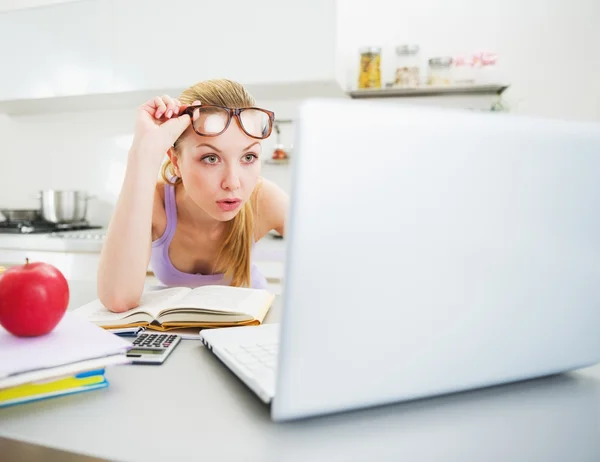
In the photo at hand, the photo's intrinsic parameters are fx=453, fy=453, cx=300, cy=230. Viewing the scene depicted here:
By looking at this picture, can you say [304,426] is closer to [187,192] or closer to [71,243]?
[187,192]

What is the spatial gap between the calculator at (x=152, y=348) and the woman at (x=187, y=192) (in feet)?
0.57

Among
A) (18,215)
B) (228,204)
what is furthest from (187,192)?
(18,215)

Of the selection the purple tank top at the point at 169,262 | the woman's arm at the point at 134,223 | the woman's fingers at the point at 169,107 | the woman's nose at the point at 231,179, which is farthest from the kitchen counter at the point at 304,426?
the purple tank top at the point at 169,262

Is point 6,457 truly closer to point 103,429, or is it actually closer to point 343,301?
point 103,429

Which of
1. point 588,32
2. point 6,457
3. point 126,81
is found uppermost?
point 588,32

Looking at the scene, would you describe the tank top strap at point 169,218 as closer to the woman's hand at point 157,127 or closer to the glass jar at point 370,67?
the woman's hand at point 157,127

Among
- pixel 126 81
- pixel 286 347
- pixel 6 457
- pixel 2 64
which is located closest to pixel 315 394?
pixel 286 347

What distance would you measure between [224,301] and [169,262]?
0.64m

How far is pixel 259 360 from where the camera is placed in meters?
0.54

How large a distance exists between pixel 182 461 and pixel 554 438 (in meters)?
0.34

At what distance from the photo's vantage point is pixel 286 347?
372mm

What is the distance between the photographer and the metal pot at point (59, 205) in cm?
262

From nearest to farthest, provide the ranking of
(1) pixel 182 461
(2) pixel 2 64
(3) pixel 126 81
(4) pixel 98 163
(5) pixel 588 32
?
(1) pixel 182 461
(5) pixel 588 32
(3) pixel 126 81
(2) pixel 2 64
(4) pixel 98 163

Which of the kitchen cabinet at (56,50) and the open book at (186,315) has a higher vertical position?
the kitchen cabinet at (56,50)
